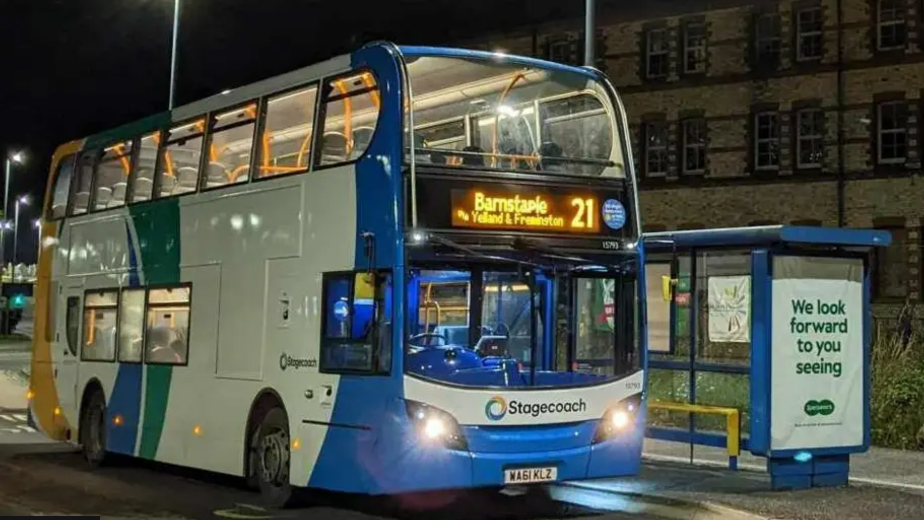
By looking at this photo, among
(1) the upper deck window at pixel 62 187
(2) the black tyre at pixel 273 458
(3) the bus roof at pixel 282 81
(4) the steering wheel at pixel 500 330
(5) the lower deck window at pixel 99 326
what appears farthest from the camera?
(1) the upper deck window at pixel 62 187

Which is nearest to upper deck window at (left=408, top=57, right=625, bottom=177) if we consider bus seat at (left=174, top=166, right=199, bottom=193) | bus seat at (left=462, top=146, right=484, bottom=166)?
bus seat at (left=462, top=146, right=484, bottom=166)

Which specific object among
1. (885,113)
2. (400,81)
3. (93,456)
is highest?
(885,113)

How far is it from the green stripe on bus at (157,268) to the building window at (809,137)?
2344 cm

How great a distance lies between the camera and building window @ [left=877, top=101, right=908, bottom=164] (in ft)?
103

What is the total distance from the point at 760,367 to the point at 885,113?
22.2m

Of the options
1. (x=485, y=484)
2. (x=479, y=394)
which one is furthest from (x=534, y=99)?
(x=485, y=484)

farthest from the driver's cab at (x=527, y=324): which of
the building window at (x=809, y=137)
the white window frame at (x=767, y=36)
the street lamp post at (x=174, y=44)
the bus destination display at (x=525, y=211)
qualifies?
the white window frame at (x=767, y=36)

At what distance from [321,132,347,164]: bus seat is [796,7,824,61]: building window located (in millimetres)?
25099

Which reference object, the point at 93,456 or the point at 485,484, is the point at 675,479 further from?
the point at 93,456

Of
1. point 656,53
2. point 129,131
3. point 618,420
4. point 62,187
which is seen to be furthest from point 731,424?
point 656,53

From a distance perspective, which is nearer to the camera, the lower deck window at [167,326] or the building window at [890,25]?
the lower deck window at [167,326]

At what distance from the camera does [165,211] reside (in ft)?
43.7

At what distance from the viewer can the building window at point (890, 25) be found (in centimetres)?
3147

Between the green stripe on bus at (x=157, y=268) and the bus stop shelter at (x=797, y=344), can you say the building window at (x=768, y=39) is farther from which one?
the green stripe on bus at (x=157, y=268)
